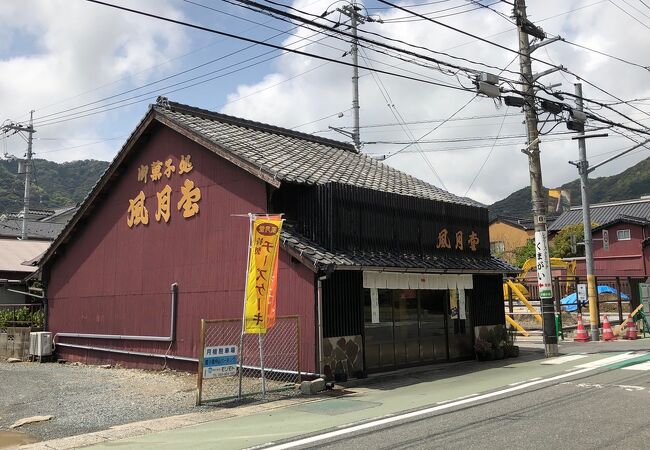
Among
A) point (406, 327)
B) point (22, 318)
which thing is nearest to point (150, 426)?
point (406, 327)

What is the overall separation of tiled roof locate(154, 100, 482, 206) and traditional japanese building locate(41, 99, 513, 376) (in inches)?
3.0

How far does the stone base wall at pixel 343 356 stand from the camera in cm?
1240

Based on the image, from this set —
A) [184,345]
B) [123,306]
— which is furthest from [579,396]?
[123,306]

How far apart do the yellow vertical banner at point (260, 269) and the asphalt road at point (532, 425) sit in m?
3.96

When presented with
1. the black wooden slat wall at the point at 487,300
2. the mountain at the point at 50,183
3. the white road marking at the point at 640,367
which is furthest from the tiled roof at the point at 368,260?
the mountain at the point at 50,183

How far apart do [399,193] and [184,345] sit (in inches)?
292

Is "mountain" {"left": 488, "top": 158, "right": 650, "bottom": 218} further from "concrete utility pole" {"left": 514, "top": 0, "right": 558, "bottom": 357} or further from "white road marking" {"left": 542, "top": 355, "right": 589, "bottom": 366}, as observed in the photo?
"white road marking" {"left": 542, "top": 355, "right": 589, "bottom": 366}

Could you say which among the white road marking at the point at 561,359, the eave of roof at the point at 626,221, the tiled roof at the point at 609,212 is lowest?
the white road marking at the point at 561,359

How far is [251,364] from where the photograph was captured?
531 inches

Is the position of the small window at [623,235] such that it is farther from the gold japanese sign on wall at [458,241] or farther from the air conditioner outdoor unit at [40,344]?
the air conditioner outdoor unit at [40,344]

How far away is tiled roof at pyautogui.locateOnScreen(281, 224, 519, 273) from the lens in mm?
12172

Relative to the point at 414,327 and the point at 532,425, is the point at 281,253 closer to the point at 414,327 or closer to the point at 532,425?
the point at 414,327

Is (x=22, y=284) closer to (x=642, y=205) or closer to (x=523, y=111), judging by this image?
(x=523, y=111)

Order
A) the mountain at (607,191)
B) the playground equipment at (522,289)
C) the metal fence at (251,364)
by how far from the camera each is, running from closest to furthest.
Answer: the metal fence at (251,364) < the playground equipment at (522,289) < the mountain at (607,191)
